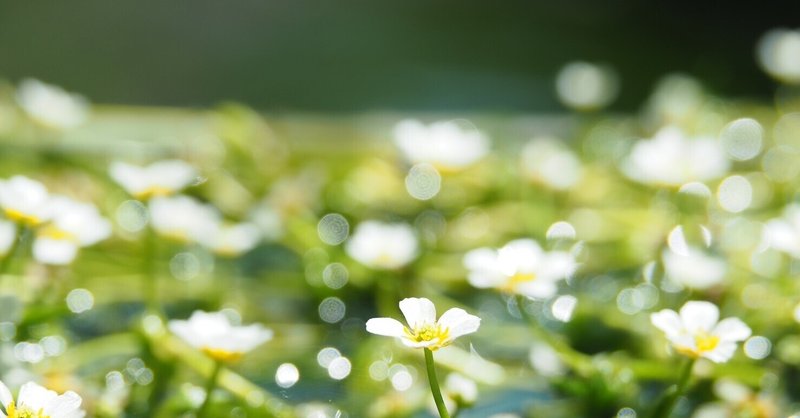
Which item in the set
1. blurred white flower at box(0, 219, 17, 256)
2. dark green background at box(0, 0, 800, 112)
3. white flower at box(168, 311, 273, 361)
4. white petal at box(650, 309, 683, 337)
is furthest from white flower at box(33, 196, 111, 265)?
dark green background at box(0, 0, 800, 112)

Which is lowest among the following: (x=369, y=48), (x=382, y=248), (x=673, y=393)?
(x=673, y=393)

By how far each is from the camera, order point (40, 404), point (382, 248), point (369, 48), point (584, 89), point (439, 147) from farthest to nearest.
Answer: point (369, 48) → point (584, 89) → point (439, 147) → point (382, 248) → point (40, 404)

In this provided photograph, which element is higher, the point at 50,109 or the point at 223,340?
the point at 50,109

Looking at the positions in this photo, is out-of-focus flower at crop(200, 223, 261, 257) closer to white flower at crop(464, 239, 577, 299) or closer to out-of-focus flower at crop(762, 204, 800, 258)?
white flower at crop(464, 239, 577, 299)

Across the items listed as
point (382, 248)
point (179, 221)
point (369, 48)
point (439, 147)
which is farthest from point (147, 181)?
point (369, 48)

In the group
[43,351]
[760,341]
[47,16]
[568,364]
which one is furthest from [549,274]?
[47,16]

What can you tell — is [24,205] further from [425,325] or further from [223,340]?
[425,325]

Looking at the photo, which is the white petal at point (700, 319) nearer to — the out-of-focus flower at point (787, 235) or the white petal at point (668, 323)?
the white petal at point (668, 323)

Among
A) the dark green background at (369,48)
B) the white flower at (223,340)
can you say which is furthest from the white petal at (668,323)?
the dark green background at (369,48)
